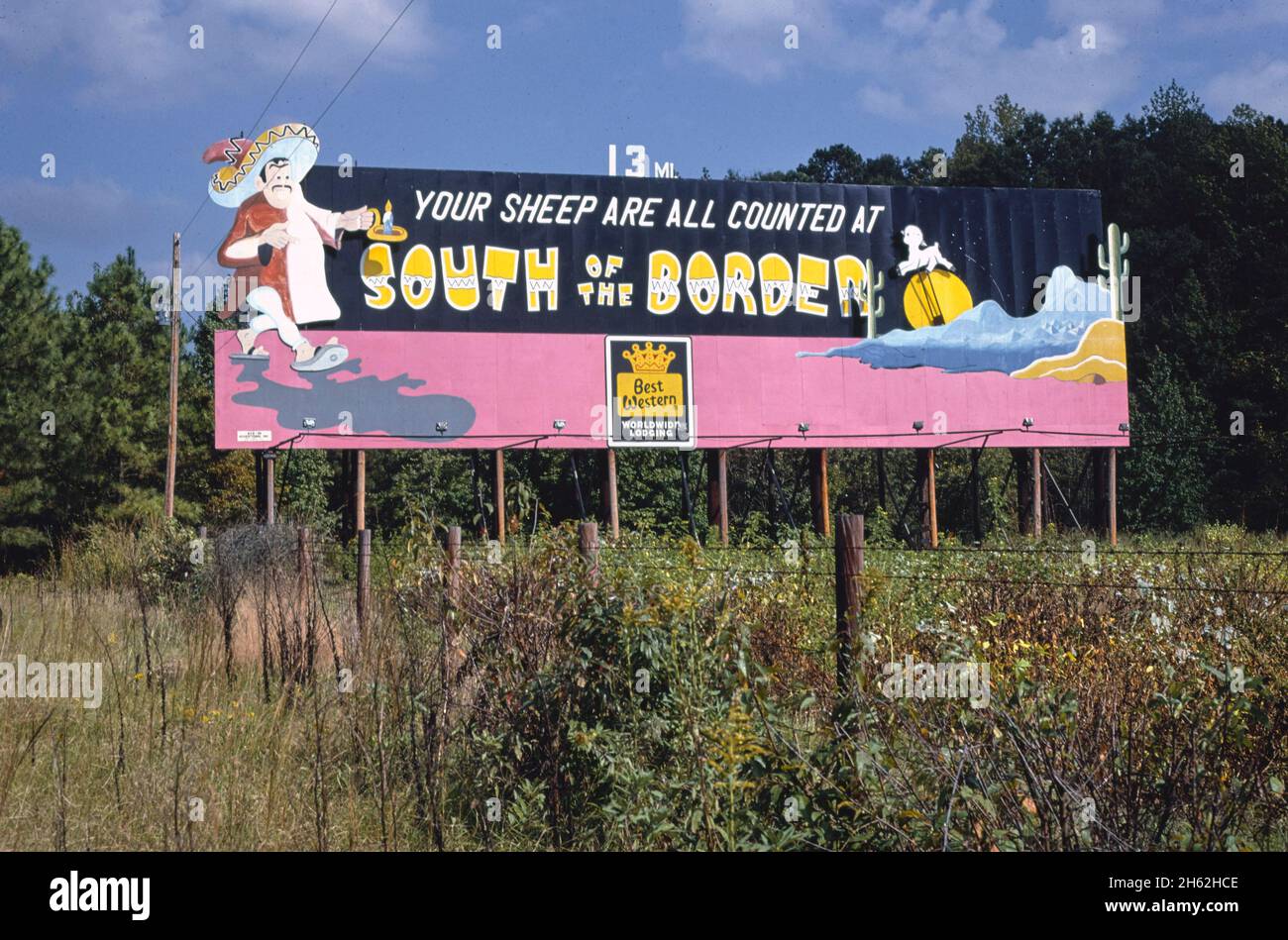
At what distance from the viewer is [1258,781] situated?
5.82 m

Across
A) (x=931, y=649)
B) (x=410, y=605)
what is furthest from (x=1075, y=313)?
(x=410, y=605)

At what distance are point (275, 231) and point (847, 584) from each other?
22223mm

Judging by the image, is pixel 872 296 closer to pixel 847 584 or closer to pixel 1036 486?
pixel 1036 486

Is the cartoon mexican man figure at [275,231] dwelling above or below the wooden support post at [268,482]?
above

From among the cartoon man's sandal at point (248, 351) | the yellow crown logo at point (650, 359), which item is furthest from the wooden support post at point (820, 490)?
the cartoon man's sandal at point (248, 351)

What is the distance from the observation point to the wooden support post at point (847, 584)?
6.36 meters

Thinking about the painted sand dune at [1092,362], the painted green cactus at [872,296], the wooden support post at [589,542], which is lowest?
the wooden support post at [589,542]

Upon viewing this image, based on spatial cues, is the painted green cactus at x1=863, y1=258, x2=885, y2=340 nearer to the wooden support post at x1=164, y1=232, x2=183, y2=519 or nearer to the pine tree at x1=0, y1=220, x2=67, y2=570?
the wooden support post at x1=164, y1=232, x2=183, y2=519

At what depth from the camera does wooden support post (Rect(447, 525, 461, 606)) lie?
26.8ft

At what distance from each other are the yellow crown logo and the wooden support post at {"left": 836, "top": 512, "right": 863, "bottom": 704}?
835 inches

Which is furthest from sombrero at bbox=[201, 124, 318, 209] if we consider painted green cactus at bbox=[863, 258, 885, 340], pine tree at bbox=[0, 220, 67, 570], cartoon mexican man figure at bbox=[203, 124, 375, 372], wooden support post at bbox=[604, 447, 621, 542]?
pine tree at bbox=[0, 220, 67, 570]

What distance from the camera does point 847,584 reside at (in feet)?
21.2

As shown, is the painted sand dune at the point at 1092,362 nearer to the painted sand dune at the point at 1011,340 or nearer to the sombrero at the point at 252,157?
the painted sand dune at the point at 1011,340

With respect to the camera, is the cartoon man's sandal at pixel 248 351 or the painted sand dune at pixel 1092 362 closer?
the cartoon man's sandal at pixel 248 351
